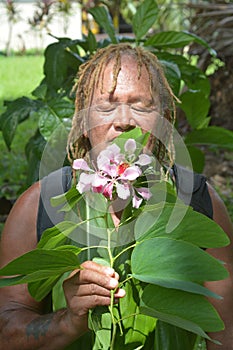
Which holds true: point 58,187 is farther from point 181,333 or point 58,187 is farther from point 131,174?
point 131,174

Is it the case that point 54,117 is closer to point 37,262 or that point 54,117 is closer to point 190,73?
point 190,73

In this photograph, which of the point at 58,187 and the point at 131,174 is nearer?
the point at 131,174

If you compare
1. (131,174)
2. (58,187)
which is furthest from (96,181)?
(58,187)

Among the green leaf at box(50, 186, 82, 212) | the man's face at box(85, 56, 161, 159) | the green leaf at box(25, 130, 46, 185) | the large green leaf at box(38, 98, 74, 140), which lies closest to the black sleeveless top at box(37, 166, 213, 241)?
the man's face at box(85, 56, 161, 159)

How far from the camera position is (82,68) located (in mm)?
1962

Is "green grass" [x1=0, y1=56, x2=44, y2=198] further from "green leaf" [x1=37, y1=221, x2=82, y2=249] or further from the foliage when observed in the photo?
"green leaf" [x1=37, y1=221, x2=82, y2=249]

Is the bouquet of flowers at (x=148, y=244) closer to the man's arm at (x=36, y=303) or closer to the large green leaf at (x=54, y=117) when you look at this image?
the man's arm at (x=36, y=303)

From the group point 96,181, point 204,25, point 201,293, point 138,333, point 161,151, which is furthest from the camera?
→ point 204,25

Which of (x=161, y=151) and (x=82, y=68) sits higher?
(x=82, y=68)

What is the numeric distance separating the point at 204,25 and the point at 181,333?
12.7 ft

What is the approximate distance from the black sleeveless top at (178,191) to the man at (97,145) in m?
0.02

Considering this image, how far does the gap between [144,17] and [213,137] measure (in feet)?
2.04

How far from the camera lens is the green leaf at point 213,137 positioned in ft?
9.45

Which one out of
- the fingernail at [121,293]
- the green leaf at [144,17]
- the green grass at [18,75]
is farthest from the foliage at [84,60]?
the green grass at [18,75]
